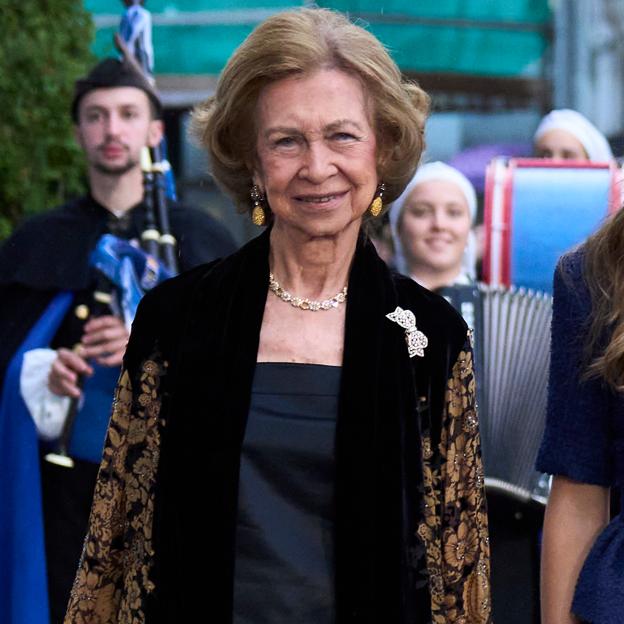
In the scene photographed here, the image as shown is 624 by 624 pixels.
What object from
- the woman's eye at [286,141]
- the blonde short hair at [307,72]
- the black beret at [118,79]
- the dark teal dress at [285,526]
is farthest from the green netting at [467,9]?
the dark teal dress at [285,526]

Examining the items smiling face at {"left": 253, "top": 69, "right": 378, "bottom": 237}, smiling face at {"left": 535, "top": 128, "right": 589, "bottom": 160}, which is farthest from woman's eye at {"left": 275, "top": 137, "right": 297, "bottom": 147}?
smiling face at {"left": 535, "top": 128, "right": 589, "bottom": 160}

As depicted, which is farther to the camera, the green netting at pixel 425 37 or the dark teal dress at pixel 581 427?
the green netting at pixel 425 37

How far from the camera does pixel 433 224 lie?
4355 mm

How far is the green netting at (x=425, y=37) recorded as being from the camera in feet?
14.9

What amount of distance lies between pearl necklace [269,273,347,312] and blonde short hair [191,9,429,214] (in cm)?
22

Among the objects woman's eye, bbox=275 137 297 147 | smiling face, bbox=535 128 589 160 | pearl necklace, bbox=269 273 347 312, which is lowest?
pearl necklace, bbox=269 273 347 312

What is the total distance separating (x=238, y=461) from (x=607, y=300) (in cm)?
74

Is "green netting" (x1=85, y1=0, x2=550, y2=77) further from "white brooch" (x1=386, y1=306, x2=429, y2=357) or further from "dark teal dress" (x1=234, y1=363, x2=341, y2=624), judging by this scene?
"dark teal dress" (x1=234, y1=363, x2=341, y2=624)

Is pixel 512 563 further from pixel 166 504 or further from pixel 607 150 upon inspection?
pixel 166 504

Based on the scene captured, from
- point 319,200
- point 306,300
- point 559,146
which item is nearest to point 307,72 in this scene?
point 319,200

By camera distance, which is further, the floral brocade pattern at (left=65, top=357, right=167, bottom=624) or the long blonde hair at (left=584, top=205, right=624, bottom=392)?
the floral brocade pattern at (left=65, top=357, right=167, bottom=624)

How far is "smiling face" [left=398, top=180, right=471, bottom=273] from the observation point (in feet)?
14.2

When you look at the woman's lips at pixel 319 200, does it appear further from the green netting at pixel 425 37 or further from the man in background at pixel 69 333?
the green netting at pixel 425 37

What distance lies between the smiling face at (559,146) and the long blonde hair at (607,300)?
2049mm
